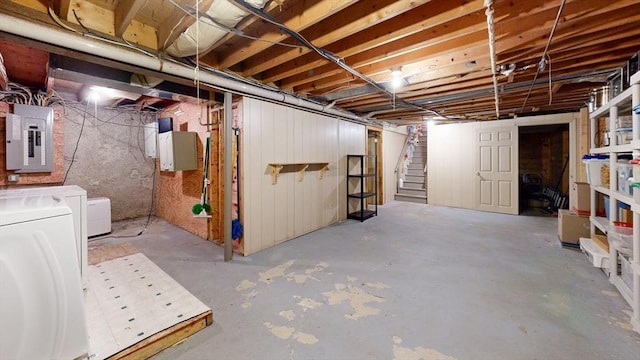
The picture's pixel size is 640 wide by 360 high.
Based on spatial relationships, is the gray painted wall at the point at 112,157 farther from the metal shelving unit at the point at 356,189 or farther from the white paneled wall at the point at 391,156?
the white paneled wall at the point at 391,156

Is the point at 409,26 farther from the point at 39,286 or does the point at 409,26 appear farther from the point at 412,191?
the point at 412,191

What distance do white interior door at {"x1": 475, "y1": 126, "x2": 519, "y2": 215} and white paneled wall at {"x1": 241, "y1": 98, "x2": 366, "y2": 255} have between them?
3549 millimetres

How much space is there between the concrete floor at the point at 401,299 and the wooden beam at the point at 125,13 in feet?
7.82

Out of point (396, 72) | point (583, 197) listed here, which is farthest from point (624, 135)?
point (396, 72)

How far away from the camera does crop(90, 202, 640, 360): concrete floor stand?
175 centimetres

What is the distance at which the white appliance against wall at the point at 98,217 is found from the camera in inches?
166

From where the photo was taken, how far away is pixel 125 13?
1.99m

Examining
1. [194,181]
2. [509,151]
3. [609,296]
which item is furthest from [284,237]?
[509,151]

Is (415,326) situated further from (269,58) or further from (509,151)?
(509,151)

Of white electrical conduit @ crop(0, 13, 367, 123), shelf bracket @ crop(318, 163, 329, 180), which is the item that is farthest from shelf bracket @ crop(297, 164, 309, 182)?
white electrical conduit @ crop(0, 13, 367, 123)

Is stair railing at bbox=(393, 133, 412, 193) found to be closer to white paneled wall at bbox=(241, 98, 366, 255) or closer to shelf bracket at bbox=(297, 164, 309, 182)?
white paneled wall at bbox=(241, 98, 366, 255)

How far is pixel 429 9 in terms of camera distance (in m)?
2.02

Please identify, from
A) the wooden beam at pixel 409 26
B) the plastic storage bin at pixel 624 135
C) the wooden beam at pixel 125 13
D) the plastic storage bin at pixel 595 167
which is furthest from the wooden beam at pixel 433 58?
the wooden beam at pixel 125 13

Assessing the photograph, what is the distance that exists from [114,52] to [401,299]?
3279 millimetres
